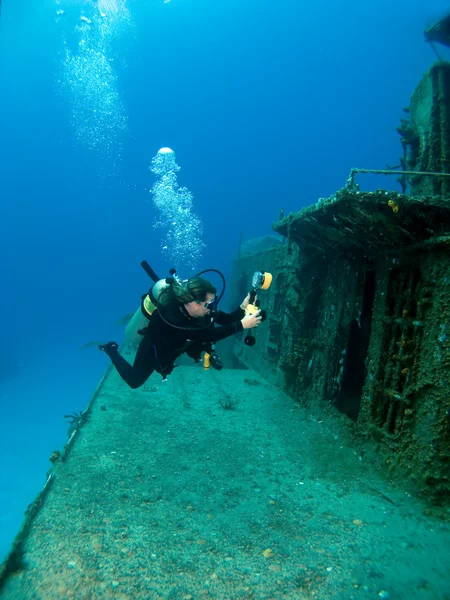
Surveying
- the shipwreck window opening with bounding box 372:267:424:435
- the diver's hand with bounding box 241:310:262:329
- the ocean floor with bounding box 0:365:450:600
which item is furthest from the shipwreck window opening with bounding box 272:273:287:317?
the diver's hand with bounding box 241:310:262:329

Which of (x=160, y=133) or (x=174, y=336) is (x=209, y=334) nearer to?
(x=174, y=336)

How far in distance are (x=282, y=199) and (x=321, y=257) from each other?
448 feet

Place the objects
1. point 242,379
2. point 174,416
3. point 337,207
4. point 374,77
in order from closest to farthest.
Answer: point 337,207 → point 174,416 → point 242,379 → point 374,77

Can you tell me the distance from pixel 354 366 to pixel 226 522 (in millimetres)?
3326

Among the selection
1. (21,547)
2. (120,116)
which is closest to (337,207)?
(21,547)

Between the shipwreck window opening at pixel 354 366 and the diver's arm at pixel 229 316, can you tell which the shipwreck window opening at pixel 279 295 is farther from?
the diver's arm at pixel 229 316

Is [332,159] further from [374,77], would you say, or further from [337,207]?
[337,207]

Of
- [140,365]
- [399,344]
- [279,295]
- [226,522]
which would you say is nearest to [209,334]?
[140,365]

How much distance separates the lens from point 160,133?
130875mm

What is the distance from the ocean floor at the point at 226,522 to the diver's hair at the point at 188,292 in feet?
6.44

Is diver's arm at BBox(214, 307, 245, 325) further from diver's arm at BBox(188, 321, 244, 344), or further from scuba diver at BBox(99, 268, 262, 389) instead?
diver's arm at BBox(188, 321, 244, 344)

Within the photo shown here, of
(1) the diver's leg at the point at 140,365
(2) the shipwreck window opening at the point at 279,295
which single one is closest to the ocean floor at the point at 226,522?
(1) the diver's leg at the point at 140,365

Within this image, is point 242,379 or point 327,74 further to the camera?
point 327,74

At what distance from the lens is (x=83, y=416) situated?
5414mm
